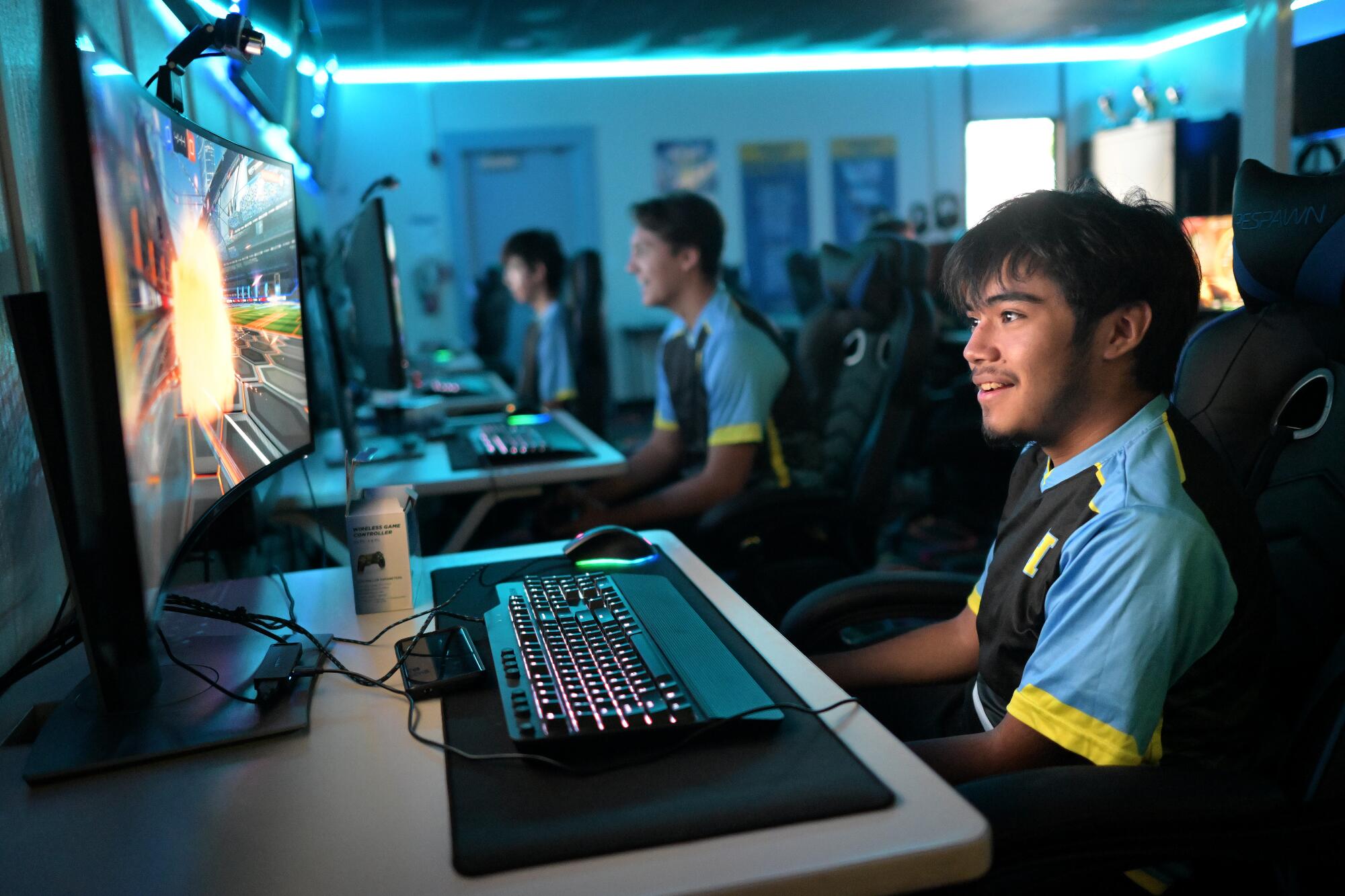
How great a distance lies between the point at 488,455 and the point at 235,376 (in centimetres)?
109

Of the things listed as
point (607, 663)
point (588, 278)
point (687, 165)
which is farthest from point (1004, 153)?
point (607, 663)

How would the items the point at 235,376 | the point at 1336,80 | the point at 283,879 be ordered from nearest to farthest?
the point at 283,879, the point at 235,376, the point at 1336,80

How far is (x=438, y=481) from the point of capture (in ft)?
6.52

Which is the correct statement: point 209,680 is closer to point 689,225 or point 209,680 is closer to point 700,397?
point 700,397

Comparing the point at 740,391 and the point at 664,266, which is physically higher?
the point at 664,266

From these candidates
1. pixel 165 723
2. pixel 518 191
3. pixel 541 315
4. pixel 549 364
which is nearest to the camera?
pixel 165 723

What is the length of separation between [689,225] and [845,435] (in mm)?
708

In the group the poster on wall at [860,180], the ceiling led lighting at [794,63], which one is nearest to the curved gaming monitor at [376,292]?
the ceiling led lighting at [794,63]

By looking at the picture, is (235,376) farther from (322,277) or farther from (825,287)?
(825,287)

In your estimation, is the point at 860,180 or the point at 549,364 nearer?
the point at 549,364

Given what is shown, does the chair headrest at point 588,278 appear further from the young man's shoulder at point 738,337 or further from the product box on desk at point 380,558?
the product box on desk at point 380,558

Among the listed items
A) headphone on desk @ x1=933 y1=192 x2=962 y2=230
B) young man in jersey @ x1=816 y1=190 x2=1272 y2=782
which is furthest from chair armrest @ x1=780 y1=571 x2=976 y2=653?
headphone on desk @ x1=933 y1=192 x2=962 y2=230

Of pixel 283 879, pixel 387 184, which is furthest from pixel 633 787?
pixel 387 184

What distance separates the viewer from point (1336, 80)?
3252 millimetres
